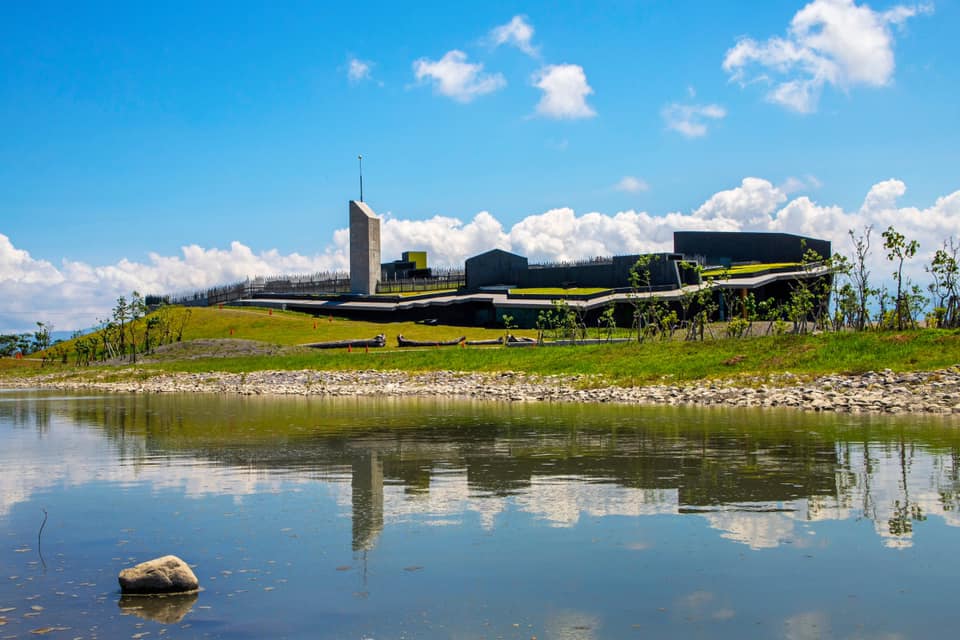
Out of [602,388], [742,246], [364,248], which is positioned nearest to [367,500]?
[602,388]

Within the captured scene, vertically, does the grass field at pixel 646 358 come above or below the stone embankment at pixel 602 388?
above

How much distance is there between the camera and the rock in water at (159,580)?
8.78 meters

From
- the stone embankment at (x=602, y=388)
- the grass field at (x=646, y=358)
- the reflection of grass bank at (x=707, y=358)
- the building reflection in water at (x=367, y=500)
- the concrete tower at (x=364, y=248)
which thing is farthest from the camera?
the concrete tower at (x=364, y=248)

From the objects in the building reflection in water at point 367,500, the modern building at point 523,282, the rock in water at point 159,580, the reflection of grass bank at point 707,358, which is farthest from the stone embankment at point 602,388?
the modern building at point 523,282

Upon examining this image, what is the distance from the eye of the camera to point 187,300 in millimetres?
117188

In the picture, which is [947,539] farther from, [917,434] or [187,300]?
[187,300]

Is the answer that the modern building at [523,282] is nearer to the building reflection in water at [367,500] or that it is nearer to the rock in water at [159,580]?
the building reflection in water at [367,500]

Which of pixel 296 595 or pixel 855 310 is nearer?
pixel 296 595

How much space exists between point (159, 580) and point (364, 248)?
91252mm

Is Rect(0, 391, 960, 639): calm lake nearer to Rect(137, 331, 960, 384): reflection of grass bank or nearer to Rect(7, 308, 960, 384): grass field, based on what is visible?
Rect(137, 331, 960, 384): reflection of grass bank

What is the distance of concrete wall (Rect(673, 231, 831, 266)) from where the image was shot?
98688mm

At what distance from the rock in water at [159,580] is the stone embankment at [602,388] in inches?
955

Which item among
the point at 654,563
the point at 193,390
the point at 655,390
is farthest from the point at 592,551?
the point at 193,390

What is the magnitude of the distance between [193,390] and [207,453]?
32.8 meters
